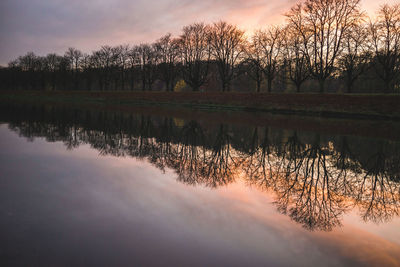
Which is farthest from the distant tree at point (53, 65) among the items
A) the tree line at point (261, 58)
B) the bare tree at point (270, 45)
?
the bare tree at point (270, 45)

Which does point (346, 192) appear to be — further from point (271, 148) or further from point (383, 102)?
point (383, 102)

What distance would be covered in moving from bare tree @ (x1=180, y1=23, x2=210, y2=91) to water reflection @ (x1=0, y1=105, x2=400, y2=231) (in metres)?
43.7

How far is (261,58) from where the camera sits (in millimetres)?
52031

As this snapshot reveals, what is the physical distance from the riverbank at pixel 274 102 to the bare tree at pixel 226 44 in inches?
477

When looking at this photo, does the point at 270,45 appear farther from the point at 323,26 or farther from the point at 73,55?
the point at 73,55

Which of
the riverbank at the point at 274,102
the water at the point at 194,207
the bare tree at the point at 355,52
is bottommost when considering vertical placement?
the water at the point at 194,207

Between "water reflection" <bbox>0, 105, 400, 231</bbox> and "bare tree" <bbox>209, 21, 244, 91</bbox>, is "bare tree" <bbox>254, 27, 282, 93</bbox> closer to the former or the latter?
"bare tree" <bbox>209, 21, 244, 91</bbox>

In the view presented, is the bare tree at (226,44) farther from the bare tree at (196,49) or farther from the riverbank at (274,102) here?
the riverbank at (274,102)

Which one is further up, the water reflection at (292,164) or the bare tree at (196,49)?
the bare tree at (196,49)

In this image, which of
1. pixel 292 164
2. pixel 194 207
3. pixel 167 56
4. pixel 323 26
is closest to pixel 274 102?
pixel 323 26

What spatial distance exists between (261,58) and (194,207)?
51.3 m

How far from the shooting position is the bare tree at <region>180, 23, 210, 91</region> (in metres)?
57.4

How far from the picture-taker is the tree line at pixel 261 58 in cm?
3719

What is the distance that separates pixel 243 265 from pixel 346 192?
4769 millimetres
